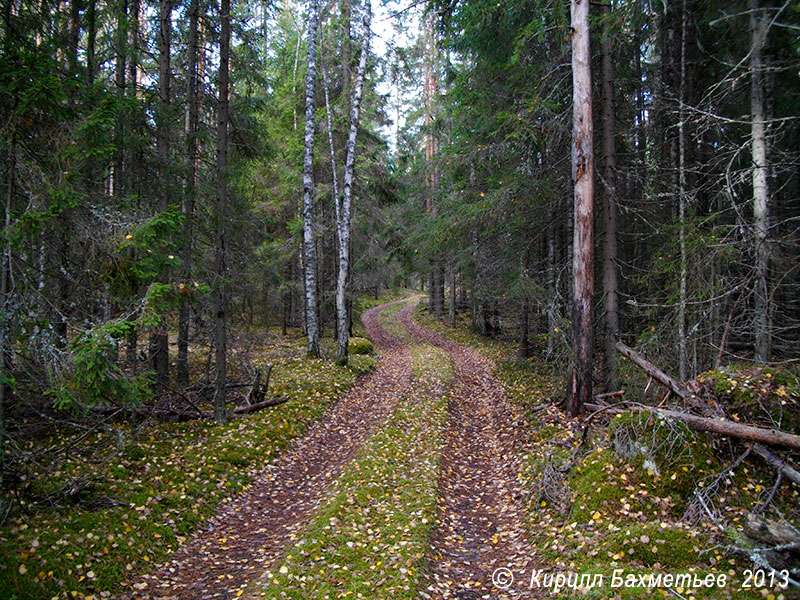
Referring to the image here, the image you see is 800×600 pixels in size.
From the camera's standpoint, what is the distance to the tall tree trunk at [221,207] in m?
9.22

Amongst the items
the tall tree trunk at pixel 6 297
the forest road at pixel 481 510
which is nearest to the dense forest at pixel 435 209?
the tall tree trunk at pixel 6 297

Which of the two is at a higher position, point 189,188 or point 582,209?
point 189,188

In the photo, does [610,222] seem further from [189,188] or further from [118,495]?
[118,495]

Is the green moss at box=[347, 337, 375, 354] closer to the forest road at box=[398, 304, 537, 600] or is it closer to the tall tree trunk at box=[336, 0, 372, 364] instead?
the tall tree trunk at box=[336, 0, 372, 364]

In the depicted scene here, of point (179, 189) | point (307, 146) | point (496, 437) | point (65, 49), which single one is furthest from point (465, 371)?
point (65, 49)

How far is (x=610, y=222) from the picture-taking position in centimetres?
976

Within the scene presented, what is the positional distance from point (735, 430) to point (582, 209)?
4.73 metres

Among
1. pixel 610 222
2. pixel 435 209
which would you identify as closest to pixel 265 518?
pixel 610 222

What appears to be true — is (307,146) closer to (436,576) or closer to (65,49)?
(65,49)

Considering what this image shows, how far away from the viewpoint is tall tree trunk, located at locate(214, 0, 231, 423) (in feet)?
30.2

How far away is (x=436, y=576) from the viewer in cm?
534

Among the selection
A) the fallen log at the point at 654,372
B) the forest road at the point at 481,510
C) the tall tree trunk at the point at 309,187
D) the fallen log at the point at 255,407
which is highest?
the tall tree trunk at the point at 309,187

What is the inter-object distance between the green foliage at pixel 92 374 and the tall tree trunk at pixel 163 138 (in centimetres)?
507

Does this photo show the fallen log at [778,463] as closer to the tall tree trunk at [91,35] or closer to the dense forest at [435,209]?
the dense forest at [435,209]
